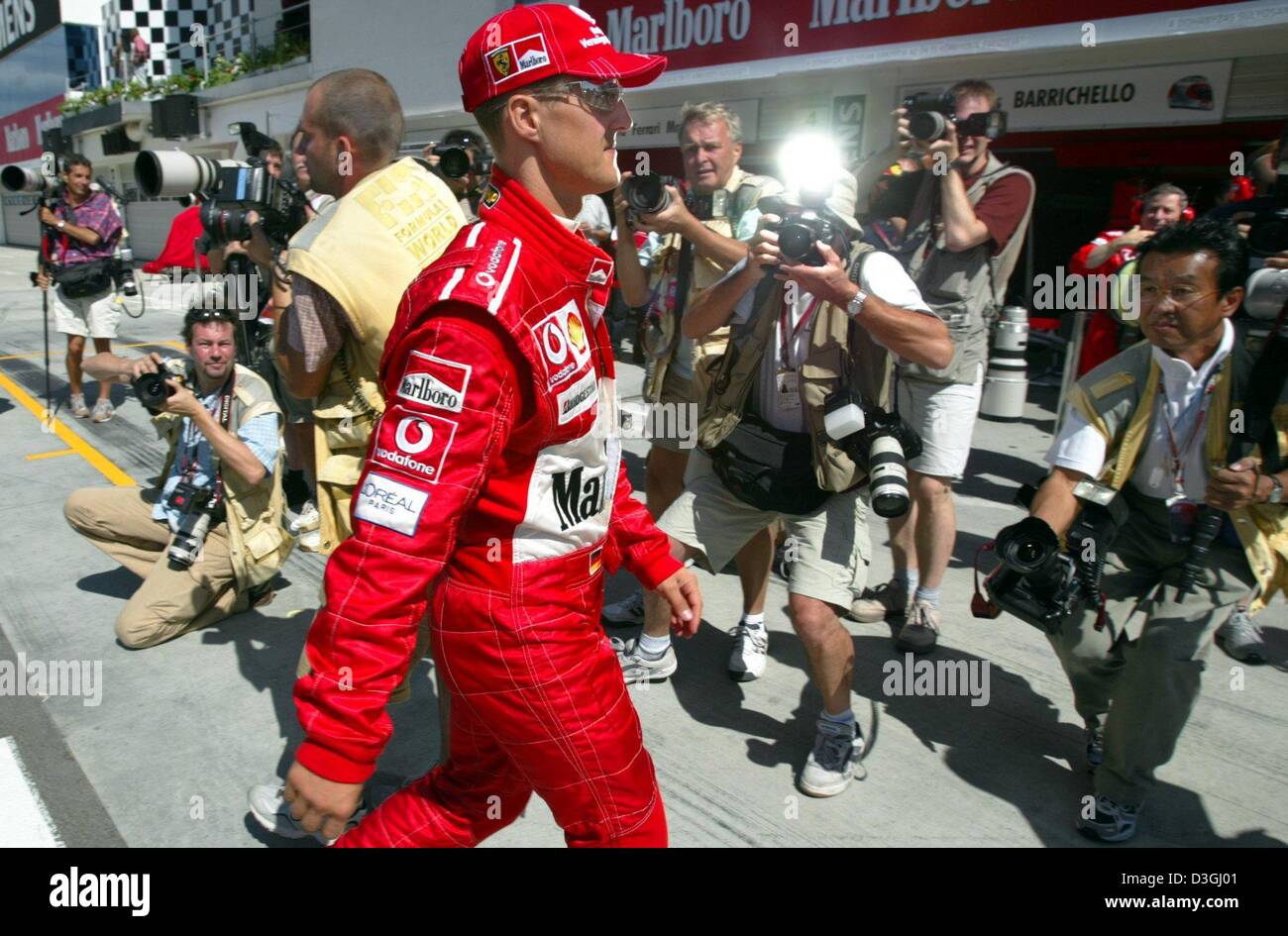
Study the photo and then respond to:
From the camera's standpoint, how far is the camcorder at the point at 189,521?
3678 mm

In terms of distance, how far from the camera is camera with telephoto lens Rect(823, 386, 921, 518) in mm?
2461

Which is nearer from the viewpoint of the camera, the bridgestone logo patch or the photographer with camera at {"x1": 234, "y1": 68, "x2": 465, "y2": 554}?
the bridgestone logo patch

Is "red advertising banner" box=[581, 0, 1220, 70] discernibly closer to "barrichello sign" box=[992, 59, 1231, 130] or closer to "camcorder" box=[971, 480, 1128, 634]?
"barrichello sign" box=[992, 59, 1231, 130]

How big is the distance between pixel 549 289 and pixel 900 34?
8.00 meters

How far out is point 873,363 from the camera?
2.74m

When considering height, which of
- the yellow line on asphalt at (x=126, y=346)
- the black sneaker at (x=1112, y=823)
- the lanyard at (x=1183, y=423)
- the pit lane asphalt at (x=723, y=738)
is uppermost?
the lanyard at (x=1183, y=423)

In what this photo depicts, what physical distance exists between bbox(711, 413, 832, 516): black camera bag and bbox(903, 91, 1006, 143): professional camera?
1.62 metres

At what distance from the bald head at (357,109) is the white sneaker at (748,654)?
214cm

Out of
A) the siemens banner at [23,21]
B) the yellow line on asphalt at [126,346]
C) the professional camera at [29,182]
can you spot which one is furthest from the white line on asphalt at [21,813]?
the siemens banner at [23,21]

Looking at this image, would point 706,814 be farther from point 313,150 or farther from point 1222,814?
point 313,150

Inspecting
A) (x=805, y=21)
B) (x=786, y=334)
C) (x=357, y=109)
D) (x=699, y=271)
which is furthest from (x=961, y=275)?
(x=805, y=21)

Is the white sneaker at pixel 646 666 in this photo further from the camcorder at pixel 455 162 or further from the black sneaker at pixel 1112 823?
the camcorder at pixel 455 162

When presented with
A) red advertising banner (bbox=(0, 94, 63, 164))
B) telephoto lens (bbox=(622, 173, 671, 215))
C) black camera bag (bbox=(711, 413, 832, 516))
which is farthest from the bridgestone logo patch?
red advertising banner (bbox=(0, 94, 63, 164))

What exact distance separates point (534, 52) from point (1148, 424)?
1972 millimetres
